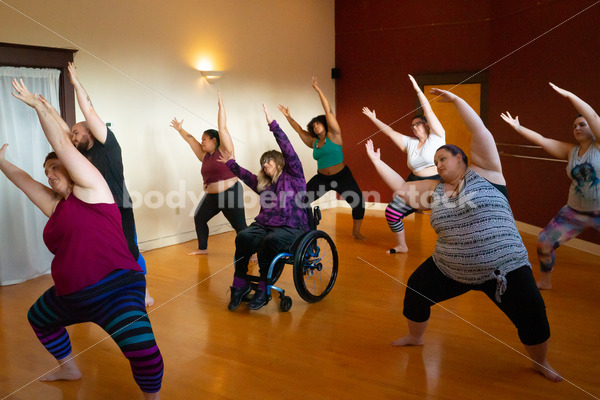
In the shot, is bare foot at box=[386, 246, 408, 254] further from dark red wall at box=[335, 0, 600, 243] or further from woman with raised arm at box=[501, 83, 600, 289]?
dark red wall at box=[335, 0, 600, 243]

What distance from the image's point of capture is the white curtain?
438 centimetres

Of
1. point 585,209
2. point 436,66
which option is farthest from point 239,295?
point 436,66

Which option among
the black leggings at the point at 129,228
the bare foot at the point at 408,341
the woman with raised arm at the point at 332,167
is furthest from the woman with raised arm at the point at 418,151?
the black leggings at the point at 129,228

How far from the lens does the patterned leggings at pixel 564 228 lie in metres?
3.75

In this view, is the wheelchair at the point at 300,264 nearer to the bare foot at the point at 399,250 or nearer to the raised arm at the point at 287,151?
the raised arm at the point at 287,151

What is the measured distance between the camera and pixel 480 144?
2.65 metres

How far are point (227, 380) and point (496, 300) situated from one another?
1341 mm

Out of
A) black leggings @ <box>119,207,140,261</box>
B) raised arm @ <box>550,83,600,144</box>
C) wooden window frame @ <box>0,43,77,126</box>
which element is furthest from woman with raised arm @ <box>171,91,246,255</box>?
raised arm @ <box>550,83,600,144</box>

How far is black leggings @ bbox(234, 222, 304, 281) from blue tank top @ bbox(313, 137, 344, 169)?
7.09 ft

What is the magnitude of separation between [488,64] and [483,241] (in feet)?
16.1

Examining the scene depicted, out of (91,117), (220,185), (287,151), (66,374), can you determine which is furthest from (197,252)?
(66,374)

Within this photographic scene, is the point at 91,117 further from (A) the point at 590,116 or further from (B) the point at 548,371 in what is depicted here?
(A) the point at 590,116

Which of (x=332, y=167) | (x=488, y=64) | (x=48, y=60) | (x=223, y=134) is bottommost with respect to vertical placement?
(x=332, y=167)

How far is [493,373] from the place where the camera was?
2738mm
